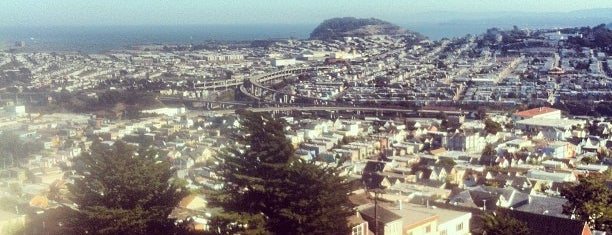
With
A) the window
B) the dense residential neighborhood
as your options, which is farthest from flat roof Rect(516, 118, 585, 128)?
the window

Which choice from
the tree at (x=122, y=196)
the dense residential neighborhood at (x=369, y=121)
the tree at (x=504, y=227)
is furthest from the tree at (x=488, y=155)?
the tree at (x=122, y=196)

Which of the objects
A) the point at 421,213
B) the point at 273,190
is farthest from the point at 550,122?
the point at 273,190

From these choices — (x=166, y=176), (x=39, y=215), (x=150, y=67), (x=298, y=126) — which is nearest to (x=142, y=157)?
(x=166, y=176)

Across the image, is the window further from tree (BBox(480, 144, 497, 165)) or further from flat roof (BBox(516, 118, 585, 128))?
flat roof (BBox(516, 118, 585, 128))

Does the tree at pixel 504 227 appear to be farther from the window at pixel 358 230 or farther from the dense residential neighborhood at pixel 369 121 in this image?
the window at pixel 358 230

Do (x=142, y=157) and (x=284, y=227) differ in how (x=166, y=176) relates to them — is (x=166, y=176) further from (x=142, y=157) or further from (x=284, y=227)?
(x=284, y=227)
